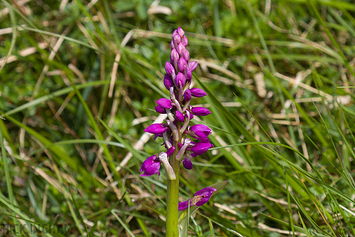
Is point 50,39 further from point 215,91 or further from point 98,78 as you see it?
point 215,91

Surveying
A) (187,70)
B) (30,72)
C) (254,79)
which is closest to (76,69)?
(30,72)


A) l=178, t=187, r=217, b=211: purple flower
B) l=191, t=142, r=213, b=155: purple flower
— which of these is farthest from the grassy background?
l=191, t=142, r=213, b=155: purple flower

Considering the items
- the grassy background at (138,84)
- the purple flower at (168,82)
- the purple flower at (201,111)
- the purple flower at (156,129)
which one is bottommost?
the grassy background at (138,84)

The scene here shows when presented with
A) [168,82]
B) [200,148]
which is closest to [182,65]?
[168,82]

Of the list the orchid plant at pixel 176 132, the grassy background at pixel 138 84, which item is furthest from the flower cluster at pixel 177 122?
the grassy background at pixel 138 84

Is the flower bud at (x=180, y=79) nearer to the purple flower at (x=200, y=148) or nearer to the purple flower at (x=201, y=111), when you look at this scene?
the purple flower at (x=201, y=111)

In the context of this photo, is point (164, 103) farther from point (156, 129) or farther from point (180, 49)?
point (180, 49)

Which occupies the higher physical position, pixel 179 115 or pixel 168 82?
pixel 168 82

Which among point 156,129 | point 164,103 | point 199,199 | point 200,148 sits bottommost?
point 199,199
